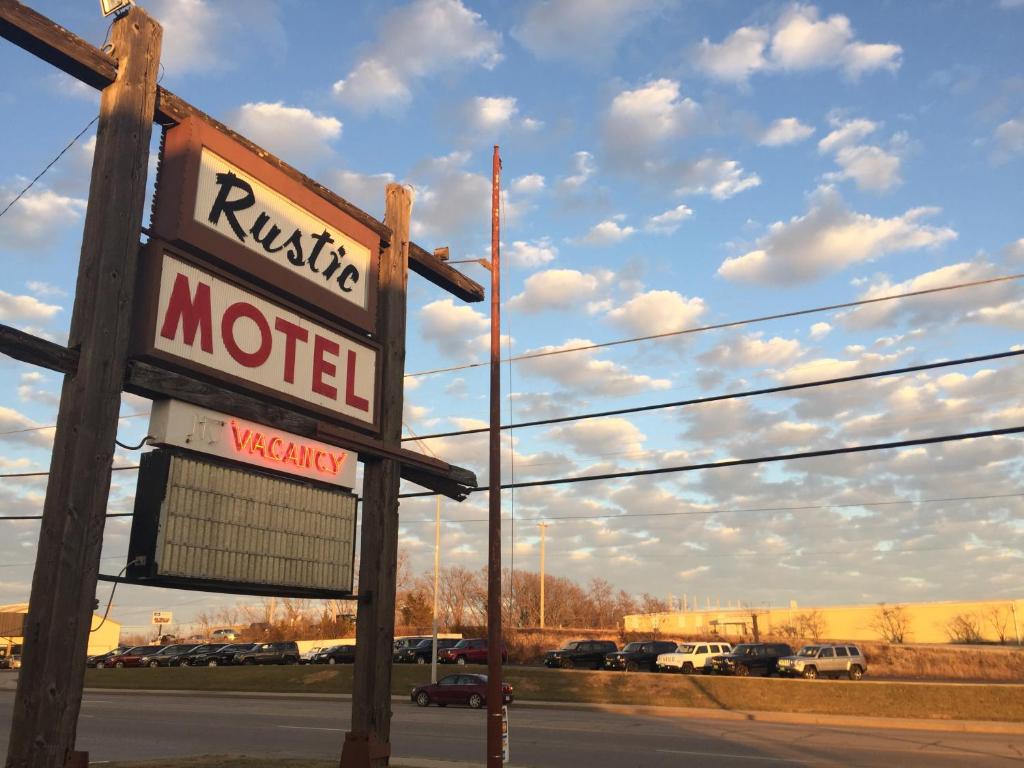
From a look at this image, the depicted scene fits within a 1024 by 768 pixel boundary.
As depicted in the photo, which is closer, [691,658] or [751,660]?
[751,660]

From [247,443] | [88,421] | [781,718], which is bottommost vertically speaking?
[781,718]

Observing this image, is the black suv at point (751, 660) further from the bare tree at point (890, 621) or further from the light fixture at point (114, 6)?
the bare tree at point (890, 621)

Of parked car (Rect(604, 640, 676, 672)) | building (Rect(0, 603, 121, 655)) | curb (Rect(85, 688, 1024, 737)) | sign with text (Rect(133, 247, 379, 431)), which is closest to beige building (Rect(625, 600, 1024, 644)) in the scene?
parked car (Rect(604, 640, 676, 672))

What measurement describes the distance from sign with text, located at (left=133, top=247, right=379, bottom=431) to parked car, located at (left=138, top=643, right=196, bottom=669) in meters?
48.4

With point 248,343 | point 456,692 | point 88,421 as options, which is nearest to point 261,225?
point 248,343

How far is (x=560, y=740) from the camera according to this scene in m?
21.6

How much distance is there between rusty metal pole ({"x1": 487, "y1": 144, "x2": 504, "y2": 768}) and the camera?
1287 cm

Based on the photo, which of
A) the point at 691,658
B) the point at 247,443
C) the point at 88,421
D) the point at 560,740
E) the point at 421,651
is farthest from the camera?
the point at 421,651

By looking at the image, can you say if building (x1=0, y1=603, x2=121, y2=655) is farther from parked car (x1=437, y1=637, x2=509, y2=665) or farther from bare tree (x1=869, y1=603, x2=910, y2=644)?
bare tree (x1=869, y1=603, x2=910, y2=644)

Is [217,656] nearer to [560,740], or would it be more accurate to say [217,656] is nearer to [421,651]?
[421,651]

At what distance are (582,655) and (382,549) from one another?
107 feet

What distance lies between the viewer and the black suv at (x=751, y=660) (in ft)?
130

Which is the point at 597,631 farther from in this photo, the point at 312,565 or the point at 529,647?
the point at 312,565

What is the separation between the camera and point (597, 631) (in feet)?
207
